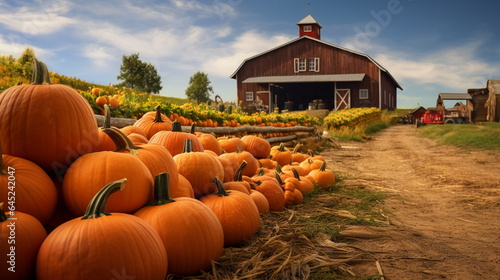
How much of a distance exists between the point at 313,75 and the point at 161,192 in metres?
30.6

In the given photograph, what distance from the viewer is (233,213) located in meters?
2.49

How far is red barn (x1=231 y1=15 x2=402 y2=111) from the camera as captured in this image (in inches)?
1205

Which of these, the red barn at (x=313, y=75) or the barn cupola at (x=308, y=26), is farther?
the barn cupola at (x=308, y=26)

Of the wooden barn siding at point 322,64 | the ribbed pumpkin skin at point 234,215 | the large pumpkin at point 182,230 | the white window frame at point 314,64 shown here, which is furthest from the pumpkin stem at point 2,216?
the white window frame at point 314,64

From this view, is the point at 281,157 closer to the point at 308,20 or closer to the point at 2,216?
the point at 2,216

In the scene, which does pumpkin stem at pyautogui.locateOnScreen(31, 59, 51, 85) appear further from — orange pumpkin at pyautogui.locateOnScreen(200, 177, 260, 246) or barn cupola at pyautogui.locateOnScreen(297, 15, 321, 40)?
barn cupola at pyautogui.locateOnScreen(297, 15, 321, 40)

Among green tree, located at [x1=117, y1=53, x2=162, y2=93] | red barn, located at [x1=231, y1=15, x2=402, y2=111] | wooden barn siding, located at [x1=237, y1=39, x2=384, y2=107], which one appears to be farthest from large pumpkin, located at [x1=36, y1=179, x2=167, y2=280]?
green tree, located at [x1=117, y1=53, x2=162, y2=93]

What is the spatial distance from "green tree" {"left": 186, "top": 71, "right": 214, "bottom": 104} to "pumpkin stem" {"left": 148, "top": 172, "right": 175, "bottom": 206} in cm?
5449

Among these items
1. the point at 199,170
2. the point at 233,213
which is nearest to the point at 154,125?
the point at 199,170

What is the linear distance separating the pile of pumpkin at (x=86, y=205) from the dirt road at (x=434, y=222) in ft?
3.41

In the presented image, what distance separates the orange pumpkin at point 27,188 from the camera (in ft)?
5.18

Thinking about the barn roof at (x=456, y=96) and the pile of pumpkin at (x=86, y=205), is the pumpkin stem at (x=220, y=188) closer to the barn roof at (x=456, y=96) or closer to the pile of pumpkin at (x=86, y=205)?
the pile of pumpkin at (x=86, y=205)

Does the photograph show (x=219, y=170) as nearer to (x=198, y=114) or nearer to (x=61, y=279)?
(x=61, y=279)

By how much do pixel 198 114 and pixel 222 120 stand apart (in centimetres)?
108
